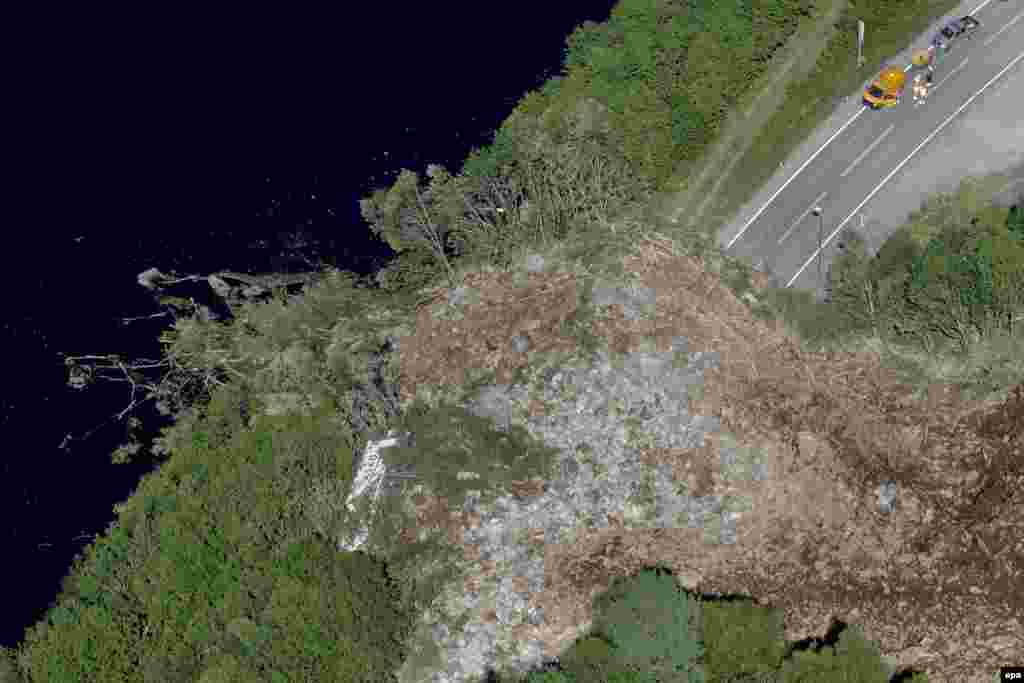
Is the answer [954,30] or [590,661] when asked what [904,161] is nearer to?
[954,30]

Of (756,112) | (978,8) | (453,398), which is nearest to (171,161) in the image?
(453,398)

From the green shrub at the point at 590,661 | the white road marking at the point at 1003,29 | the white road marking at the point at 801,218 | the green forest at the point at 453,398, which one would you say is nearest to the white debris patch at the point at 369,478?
the green forest at the point at 453,398

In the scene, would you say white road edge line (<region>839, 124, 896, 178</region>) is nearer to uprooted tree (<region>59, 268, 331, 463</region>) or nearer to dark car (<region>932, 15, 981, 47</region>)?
dark car (<region>932, 15, 981, 47</region>)

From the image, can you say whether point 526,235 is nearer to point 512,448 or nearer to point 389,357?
point 389,357

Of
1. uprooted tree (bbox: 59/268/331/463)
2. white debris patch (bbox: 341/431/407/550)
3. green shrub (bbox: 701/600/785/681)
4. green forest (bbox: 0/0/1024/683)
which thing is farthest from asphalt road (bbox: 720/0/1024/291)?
uprooted tree (bbox: 59/268/331/463)

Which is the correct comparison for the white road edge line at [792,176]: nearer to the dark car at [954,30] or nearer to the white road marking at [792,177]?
the white road marking at [792,177]

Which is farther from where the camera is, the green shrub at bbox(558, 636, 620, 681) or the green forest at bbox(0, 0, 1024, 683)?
the green forest at bbox(0, 0, 1024, 683)
